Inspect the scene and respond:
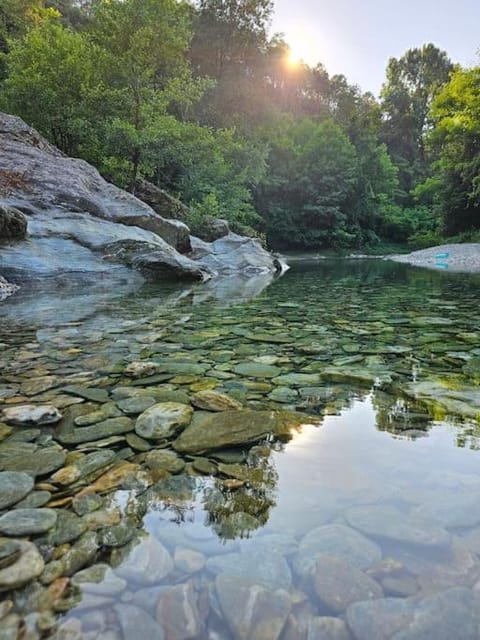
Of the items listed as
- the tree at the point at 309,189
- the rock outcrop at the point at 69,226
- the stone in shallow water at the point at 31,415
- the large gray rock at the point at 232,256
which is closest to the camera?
the stone in shallow water at the point at 31,415

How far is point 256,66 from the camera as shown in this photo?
28984 millimetres

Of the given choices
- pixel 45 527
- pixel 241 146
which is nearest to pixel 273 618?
pixel 45 527

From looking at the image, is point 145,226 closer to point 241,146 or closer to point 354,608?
point 354,608

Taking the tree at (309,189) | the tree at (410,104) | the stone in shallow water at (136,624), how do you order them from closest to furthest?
the stone in shallow water at (136,624) < the tree at (309,189) < the tree at (410,104)

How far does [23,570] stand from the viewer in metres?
0.94

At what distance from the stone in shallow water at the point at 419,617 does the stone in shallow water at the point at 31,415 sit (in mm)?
1396

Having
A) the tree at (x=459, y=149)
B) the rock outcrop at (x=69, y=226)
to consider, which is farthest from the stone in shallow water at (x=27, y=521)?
the tree at (x=459, y=149)

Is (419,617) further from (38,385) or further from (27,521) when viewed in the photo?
(38,385)

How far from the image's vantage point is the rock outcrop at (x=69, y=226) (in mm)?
6801

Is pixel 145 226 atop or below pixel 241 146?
below

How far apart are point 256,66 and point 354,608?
3363 centimetres

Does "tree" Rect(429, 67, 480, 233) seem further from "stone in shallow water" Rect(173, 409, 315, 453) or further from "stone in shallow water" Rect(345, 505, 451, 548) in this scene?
"stone in shallow water" Rect(345, 505, 451, 548)

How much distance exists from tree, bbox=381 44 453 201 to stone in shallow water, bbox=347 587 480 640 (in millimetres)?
49841

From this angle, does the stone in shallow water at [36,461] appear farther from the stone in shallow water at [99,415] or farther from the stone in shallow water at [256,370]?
the stone in shallow water at [256,370]
